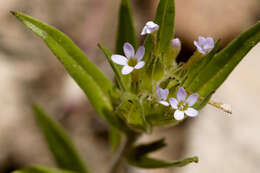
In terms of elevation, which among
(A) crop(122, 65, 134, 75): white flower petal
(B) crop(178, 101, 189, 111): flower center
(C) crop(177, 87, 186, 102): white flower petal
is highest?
(A) crop(122, 65, 134, 75): white flower petal

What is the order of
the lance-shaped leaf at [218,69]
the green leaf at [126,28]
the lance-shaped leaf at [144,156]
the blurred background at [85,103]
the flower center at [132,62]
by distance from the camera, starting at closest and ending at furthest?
the flower center at [132,62] → the lance-shaped leaf at [218,69] → the lance-shaped leaf at [144,156] → the green leaf at [126,28] → the blurred background at [85,103]

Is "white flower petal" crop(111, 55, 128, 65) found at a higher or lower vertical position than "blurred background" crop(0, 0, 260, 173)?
higher

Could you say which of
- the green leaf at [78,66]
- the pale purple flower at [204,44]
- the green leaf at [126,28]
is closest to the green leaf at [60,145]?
the green leaf at [78,66]

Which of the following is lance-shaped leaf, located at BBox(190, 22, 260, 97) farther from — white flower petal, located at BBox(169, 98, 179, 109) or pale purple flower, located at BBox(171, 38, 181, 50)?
white flower petal, located at BBox(169, 98, 179, 109)

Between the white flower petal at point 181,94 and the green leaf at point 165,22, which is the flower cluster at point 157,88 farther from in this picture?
the green leaf at point 165,22

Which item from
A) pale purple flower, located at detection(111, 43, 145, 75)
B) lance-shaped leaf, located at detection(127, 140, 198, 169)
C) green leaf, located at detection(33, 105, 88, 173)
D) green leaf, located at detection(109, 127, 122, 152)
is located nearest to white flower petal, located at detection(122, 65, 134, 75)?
pale purple flower, located at detection(111, 43, 145, 75)

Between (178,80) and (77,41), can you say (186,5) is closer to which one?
(77,41)

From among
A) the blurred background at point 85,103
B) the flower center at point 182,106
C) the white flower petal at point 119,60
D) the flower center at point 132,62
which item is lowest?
the blurred background at point 85,103
